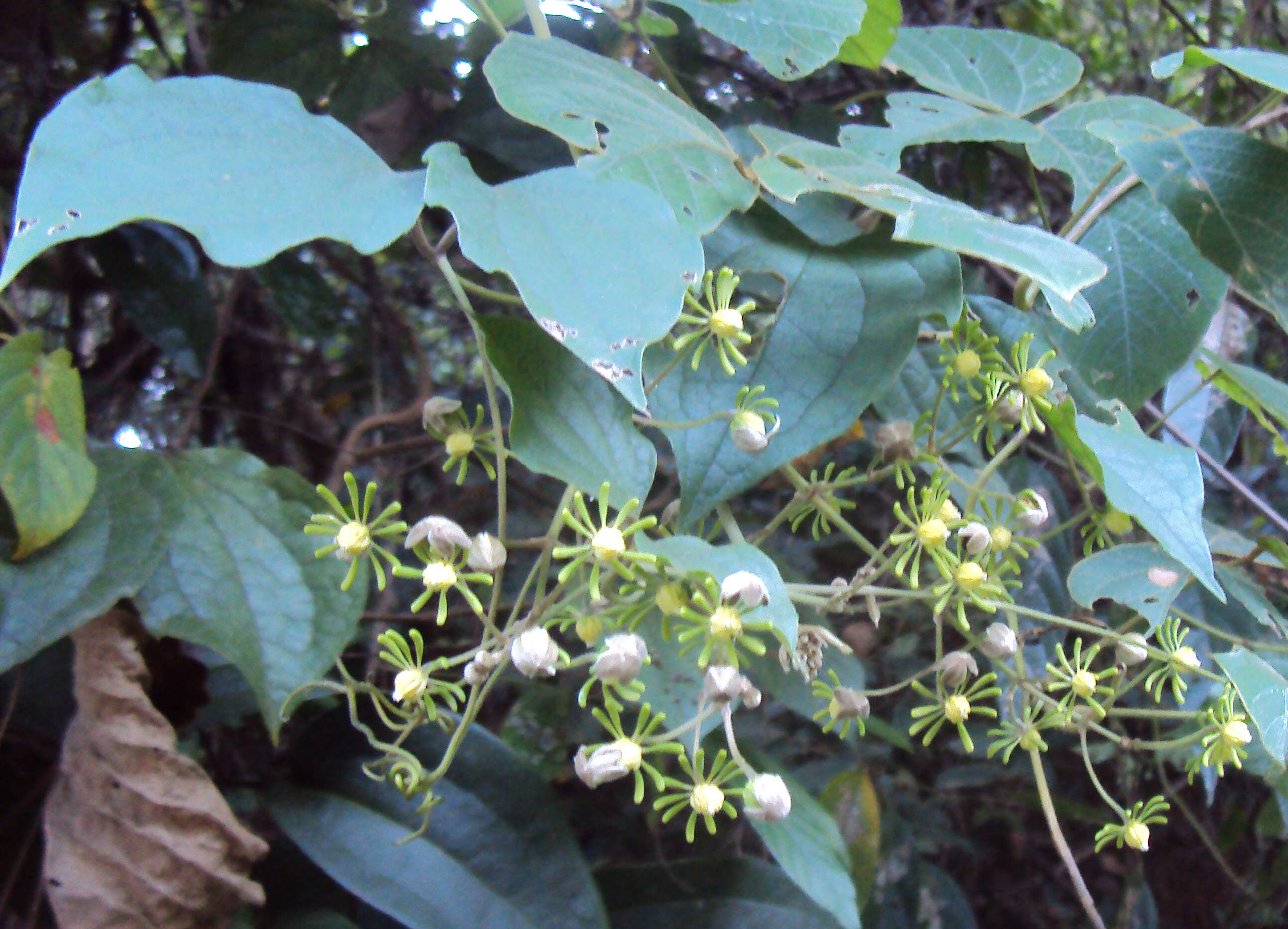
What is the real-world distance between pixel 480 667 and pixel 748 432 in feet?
0.58

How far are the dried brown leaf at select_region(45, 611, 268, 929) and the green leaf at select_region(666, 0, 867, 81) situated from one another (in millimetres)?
598

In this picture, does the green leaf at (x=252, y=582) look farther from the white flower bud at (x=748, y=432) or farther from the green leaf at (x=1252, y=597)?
the green leaf at (x=1252, y=597)

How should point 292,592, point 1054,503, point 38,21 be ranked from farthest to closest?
point 38,21 → point 1054,503 → point 292,592

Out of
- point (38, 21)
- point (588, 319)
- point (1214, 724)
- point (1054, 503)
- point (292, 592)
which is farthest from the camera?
point (38, 21)

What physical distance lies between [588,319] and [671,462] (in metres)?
0.52

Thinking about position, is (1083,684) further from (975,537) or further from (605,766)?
(605,766)

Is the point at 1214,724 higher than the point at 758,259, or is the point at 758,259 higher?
the point at 758,259

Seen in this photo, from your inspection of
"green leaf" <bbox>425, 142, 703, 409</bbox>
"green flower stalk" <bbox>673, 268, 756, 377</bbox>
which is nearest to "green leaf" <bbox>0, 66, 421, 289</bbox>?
"green leaf" <bbox>425, 142, 703, 409</bbox>

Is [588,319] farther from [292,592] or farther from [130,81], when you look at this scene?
[292,592]

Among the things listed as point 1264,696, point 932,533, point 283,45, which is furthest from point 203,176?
point 283,45

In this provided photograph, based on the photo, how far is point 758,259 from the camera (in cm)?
53

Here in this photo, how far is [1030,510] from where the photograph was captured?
0.49 meters

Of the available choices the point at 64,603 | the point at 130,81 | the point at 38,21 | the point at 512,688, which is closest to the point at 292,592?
the point at 64,603

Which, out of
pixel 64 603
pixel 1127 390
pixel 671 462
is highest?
pixel 1127 390
